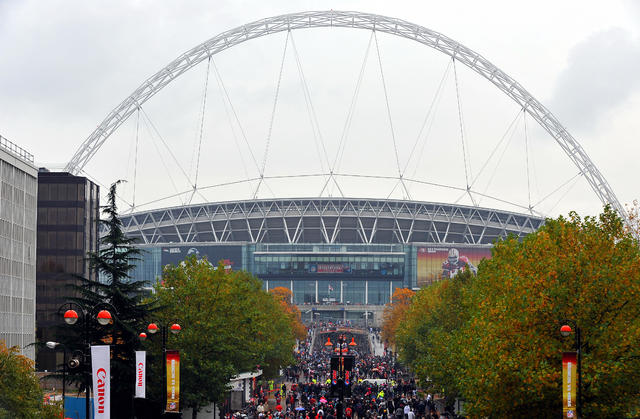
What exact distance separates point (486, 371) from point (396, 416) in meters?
25.8

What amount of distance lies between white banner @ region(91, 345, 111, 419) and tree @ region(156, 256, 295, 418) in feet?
90.2

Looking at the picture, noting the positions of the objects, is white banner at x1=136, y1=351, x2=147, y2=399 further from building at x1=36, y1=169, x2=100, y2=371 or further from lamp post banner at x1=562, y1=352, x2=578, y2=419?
building at x1=36, y1=169, x2=100, y2=371

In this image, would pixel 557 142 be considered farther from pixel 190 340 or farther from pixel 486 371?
pixel 486 371

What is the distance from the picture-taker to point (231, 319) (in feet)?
230

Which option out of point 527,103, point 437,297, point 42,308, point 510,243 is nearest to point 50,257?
point 42,308

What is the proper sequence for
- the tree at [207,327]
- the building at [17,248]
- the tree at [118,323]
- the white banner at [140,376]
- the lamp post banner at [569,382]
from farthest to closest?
the building at [17,248] < the tree at [207,327] < the tree at [118,323] < the white banner at [140,376] < the lamp post banner at [569,382]

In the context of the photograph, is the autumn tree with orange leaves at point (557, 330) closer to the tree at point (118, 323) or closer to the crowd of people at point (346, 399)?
the crowd of people at point (346, 399)

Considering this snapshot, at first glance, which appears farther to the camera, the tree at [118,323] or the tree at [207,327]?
the tree at [207,327]

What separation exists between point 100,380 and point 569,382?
54.8 ft

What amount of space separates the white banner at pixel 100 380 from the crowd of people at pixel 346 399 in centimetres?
2707

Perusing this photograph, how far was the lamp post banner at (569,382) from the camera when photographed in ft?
125

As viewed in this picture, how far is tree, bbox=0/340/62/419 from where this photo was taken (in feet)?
167

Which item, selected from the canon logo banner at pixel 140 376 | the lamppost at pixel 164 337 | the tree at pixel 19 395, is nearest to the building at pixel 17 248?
the lamppost at pixel 164 337

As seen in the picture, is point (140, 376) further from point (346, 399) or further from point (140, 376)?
point (346, 399)
